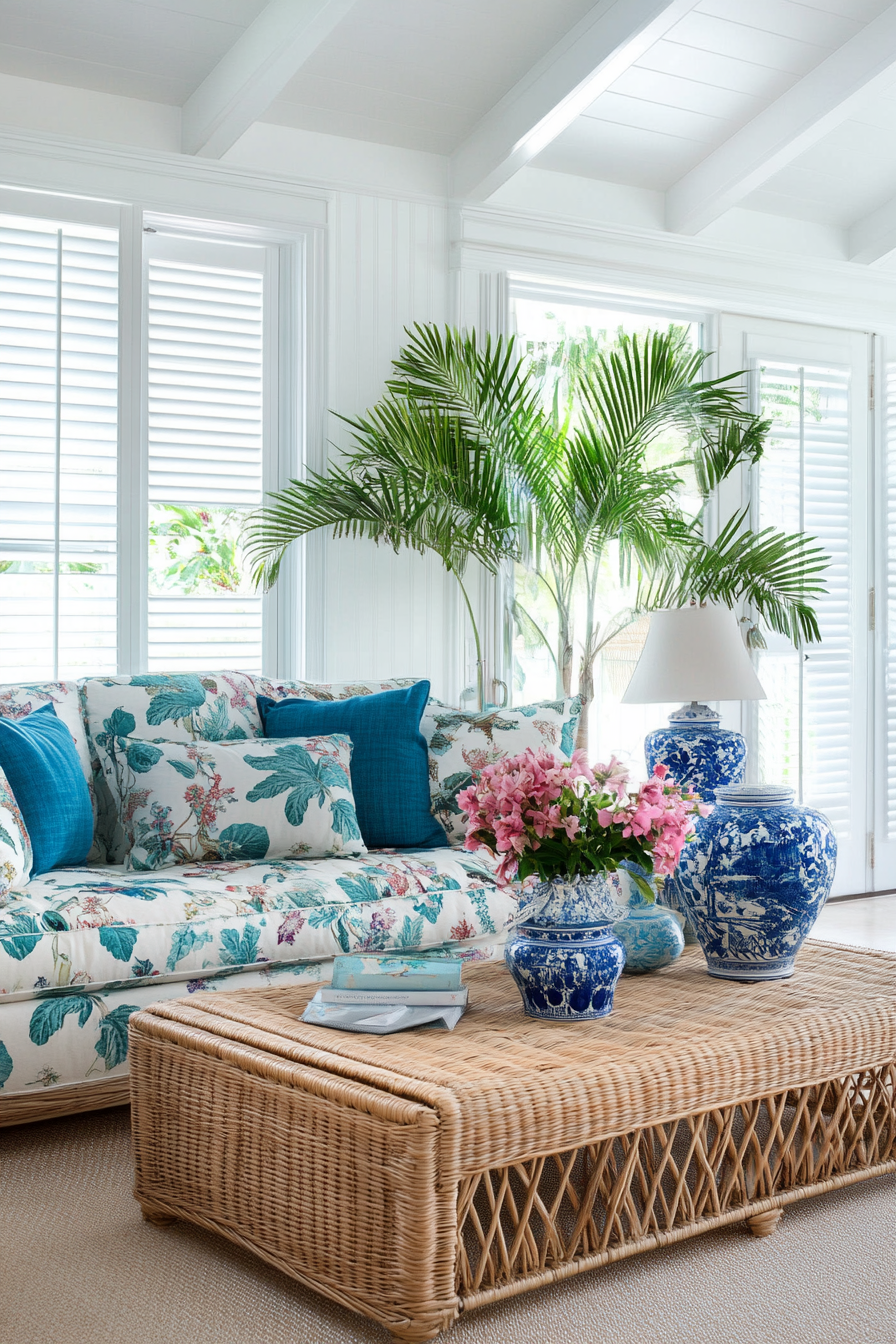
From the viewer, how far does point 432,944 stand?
2717 mm

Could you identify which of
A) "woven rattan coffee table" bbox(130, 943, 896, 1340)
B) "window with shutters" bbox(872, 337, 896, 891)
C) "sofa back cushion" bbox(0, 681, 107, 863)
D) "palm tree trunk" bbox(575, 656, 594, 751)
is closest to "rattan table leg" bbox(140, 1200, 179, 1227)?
"woven rattan coffee table" bbox(130, 943, 896, 1340)

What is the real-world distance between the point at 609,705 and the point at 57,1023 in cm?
266

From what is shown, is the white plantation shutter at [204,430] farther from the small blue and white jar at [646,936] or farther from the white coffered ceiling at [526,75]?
the small blue and white jar at [646,936]

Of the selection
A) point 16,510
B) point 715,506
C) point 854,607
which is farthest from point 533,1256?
point 854,607

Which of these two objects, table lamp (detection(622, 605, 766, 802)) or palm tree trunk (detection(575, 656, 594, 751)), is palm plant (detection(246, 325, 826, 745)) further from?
table lamp (detection(622, 605, 766, 802))

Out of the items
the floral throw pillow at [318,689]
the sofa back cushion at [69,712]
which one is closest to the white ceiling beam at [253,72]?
the floral throw pillow at [318,689]

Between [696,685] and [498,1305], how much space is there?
1.40 metres

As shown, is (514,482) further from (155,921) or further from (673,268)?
(155,921)

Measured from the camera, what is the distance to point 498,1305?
1682 millimetres

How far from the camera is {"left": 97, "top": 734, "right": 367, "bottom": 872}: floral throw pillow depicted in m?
2.77

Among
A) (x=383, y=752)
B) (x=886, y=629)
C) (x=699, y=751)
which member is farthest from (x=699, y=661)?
(x=886, y=629)

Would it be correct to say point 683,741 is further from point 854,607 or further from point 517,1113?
point 854,607

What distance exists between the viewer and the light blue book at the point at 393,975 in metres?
1.93

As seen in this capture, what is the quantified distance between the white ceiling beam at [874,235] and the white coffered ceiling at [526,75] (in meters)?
0.42
